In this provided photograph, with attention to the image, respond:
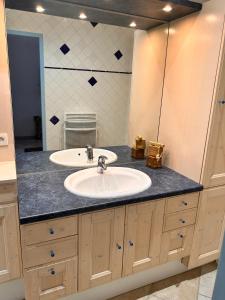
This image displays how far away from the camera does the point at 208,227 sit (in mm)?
1751

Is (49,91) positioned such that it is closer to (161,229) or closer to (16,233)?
(16,233)

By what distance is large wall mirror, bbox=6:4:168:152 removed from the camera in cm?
152

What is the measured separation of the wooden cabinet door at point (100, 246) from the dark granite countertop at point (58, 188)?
3.1 inches

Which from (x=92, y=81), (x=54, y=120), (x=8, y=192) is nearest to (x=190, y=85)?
(x=92, y=81)

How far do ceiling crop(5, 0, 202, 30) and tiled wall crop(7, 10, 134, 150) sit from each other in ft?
0.15

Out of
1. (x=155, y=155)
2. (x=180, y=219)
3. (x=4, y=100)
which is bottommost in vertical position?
(x=180, y=219)

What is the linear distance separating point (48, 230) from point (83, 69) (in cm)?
110

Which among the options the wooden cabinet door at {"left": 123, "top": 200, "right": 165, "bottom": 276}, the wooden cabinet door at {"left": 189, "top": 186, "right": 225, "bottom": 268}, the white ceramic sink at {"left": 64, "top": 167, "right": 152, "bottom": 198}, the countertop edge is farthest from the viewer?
the wooden cabinet door at {"left": 189, "top": 186, "right": 225, "bottom": 268}

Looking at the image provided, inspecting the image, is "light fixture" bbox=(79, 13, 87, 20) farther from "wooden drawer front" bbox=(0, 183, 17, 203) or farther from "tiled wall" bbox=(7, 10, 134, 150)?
"wooden drawer front" bbox=(0, 183, 17, 203)

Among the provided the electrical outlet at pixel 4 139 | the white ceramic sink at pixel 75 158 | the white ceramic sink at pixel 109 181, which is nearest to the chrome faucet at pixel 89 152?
the white ceramic sink at pixel 75 158

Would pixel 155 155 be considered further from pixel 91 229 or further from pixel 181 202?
pixel 91 229

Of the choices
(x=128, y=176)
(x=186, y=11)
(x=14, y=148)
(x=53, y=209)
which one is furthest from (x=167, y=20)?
(x=53, y=209)

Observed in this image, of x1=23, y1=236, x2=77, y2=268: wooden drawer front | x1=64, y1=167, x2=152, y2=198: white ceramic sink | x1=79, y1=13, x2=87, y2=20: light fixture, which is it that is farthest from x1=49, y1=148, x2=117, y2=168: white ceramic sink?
x1=79, y1=13, x2=87, y2=20: light fixture

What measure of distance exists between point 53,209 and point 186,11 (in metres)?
1.48
